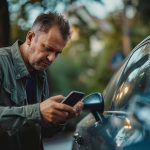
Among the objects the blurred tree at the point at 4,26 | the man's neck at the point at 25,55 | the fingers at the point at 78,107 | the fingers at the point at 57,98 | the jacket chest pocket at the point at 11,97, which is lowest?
the blurred tree at the point at 4,26

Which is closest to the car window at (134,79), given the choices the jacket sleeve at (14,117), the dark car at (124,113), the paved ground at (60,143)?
the dark car at (124,113)

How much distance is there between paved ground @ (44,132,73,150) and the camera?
17.5 meters

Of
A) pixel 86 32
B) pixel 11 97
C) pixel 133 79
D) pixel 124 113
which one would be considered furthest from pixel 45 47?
pixel 86 32

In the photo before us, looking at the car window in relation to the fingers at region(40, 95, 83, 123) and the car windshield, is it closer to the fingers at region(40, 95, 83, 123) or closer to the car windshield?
the car windshield

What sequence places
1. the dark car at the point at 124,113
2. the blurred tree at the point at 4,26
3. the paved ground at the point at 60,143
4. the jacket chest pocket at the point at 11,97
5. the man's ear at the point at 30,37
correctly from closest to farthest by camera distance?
the dark car at the point at 124,113
the jacket chest pocket at the point at 11,97
the man's ear at the point at 30,37
the blurred tree at the point at 4,26
the paved ground at the point at 60,143

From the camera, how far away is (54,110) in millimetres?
3820

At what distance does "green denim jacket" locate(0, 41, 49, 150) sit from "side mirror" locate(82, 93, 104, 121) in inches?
12.3

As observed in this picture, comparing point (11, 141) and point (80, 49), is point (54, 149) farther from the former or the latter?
point (80, 49)

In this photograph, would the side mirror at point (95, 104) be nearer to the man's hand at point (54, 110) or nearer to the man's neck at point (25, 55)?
the man's neck at point (25, 55)

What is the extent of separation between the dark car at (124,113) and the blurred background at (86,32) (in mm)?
632

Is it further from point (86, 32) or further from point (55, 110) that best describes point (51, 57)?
point (86, 32)

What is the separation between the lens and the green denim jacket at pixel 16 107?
4.04 metres

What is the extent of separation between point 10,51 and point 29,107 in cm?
62

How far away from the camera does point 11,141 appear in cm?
438
